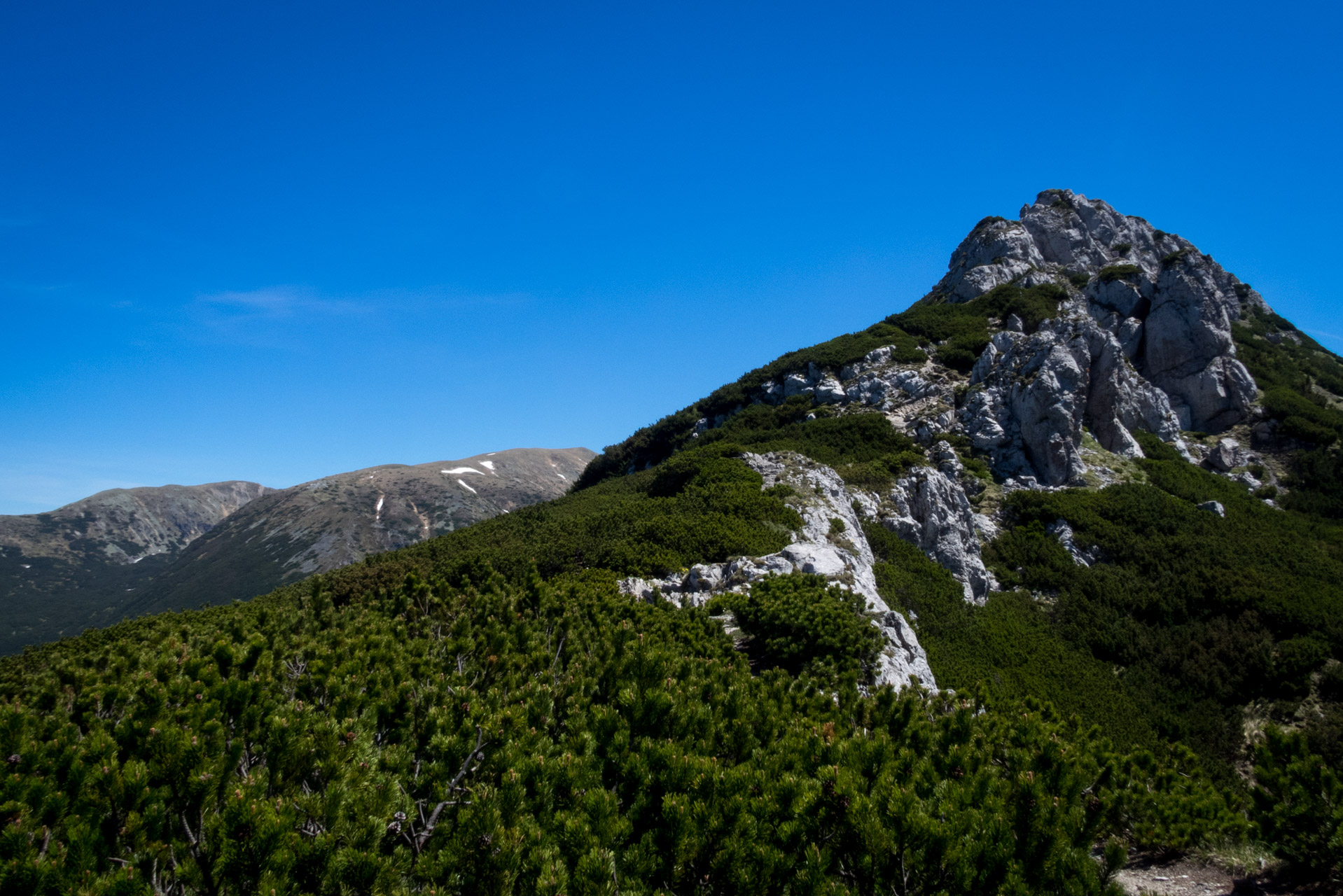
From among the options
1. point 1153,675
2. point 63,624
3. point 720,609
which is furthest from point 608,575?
point 63,624

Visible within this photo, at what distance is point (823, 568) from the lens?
21422 mm

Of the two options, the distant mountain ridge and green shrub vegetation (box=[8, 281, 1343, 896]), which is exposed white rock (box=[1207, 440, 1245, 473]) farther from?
the distant mountain ridge

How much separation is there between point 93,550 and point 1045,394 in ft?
633

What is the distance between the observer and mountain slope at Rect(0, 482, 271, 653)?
347 ft

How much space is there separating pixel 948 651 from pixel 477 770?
22.8 meters

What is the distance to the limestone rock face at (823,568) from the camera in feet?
58.3

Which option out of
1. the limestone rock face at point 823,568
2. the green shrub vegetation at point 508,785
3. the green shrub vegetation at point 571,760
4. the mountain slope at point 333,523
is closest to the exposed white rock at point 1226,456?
the green shrub vegetation at point 571,760

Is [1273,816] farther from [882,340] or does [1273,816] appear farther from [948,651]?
[882,340]

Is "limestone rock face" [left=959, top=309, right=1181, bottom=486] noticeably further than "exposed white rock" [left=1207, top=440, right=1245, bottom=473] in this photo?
No

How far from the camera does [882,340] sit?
56688 mm

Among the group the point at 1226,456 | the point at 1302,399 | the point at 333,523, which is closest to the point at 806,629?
the point at 1226,456

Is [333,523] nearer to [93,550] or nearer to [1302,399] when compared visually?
[93,550]

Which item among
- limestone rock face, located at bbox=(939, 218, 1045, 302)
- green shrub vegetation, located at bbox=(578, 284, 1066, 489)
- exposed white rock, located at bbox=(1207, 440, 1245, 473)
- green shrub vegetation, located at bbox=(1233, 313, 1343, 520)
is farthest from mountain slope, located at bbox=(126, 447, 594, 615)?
green shrub vegetation, located at bbox=(1233, 313, 1343, 520)

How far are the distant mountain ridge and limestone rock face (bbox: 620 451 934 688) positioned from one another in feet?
248
